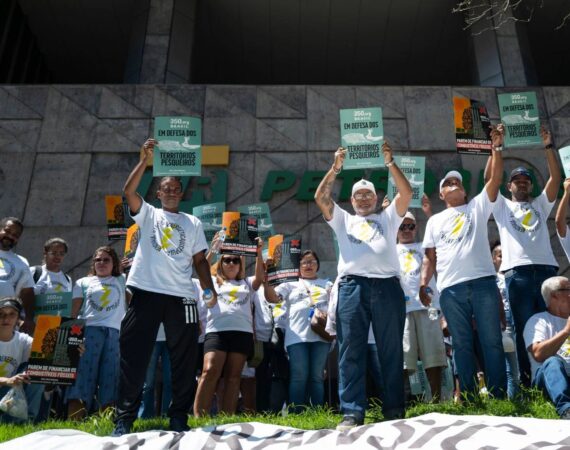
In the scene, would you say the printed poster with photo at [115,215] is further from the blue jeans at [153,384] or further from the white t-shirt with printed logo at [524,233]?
the white t-shirt with printed logo at [524,233]

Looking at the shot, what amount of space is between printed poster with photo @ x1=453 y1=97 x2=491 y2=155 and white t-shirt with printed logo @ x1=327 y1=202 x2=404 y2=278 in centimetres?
119

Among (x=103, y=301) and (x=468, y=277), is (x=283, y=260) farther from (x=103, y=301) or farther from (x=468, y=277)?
(x=468, y=277)

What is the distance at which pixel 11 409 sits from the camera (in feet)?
16.4

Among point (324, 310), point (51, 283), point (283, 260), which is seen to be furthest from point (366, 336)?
point (51, 283)

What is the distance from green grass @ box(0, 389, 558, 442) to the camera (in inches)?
169

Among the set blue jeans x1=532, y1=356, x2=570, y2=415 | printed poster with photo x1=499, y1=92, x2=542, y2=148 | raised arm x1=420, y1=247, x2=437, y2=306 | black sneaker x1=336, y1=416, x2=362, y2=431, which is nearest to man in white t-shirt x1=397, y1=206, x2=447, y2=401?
raised arm x1=420, y1=247, x2=437, y2=306

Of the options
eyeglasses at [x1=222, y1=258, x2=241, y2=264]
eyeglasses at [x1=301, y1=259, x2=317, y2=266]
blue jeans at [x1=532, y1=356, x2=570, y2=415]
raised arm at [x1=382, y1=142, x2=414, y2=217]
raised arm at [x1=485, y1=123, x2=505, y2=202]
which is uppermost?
raised arm at [x1=485, y1=123, x2=505, y2=202]

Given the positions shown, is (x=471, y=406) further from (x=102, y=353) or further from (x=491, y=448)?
(x=102, y=353)

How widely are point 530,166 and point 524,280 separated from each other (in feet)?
19.1

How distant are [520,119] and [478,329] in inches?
93.5

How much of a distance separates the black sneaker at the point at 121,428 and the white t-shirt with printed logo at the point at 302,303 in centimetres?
220

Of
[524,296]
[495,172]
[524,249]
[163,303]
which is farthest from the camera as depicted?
[524,249]

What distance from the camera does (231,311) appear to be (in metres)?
5.72

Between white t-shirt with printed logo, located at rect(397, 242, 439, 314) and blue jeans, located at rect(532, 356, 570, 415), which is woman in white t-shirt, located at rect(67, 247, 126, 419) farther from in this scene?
blue jeans, located at rect(532, 356, 570, 415)
